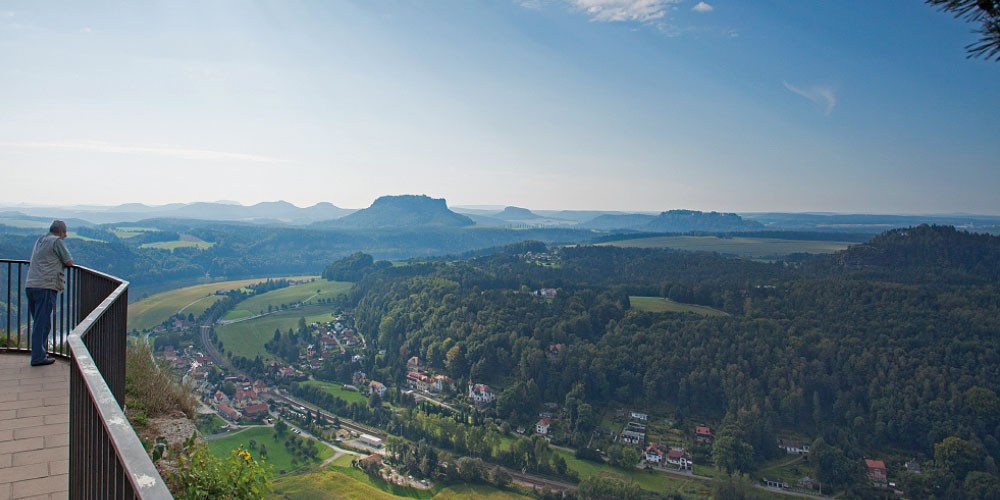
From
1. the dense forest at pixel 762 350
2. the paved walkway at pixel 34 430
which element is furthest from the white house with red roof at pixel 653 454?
the paved walkway at pixel 34 430

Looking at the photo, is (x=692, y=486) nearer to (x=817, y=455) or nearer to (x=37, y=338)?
(x=817, y=455)

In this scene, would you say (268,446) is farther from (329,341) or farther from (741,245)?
(741,245)

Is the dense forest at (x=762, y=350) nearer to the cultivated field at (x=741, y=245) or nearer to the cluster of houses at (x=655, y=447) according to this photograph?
the cluster of houses at (x=655, y=447)

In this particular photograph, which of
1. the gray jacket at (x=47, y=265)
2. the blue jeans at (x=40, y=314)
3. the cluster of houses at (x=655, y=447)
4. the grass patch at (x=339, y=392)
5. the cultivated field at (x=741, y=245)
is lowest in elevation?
the grass patch at (x=339, y=392)

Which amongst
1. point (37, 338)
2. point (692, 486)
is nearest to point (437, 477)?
point (692, 486)

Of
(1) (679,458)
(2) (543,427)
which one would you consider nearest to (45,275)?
(1) (679,458)

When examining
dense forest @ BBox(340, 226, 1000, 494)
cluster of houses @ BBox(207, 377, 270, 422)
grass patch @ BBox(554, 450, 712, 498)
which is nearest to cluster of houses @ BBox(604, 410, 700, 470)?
grass patch @ BBox(554, 450, 712, 498)
